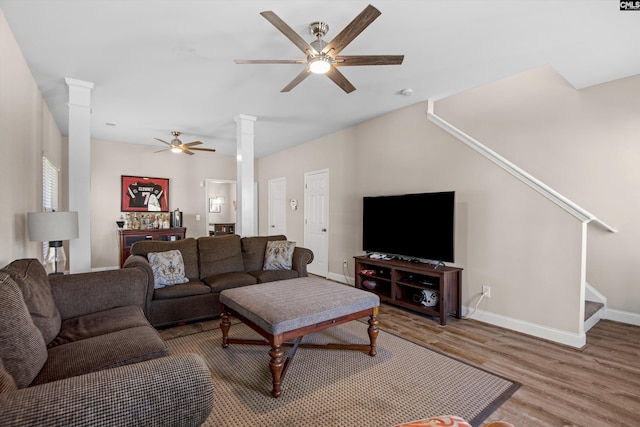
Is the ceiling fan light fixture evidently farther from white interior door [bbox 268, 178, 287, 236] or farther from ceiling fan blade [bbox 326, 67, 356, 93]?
white interior door [bbox 268, 178, 287, 236]

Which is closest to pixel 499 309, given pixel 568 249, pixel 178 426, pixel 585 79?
pixel 568 249

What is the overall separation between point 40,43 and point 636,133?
5896mm

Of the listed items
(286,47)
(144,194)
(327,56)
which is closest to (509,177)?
(327,56)

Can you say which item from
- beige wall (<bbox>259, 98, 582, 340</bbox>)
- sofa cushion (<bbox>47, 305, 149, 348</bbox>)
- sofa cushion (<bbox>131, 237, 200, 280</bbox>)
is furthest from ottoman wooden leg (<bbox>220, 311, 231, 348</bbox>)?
beige wall (<bbox>259, 98, 582, 340</bbox>)

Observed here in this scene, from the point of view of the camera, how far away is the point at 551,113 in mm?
3660

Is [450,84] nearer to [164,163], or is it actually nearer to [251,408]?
[251,408]

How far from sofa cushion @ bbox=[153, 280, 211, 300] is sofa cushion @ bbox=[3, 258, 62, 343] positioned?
42.8 inches

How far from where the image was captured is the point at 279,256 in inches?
156

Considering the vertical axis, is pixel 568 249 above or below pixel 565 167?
below

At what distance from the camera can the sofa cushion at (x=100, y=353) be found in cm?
137

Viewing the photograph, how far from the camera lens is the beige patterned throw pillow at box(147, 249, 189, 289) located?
3.19m

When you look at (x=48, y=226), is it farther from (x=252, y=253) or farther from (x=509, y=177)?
(x=509, y=177)

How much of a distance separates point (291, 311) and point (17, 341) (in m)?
1.34

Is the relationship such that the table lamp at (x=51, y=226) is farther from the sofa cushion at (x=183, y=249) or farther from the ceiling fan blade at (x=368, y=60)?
the ceiling fan blade at (x=368, y=60)
